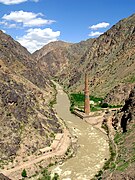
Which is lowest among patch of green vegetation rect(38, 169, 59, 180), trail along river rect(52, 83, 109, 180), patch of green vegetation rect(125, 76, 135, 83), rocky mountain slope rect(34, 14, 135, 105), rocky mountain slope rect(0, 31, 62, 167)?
patch of green vegetation rect(38, 169, 59, 180)

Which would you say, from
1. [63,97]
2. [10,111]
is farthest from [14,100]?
[63,97]

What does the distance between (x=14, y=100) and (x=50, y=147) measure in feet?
30.9

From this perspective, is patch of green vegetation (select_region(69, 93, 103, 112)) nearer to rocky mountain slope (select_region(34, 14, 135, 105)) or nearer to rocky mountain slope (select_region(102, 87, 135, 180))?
rocky mountain slope (select_region(34, 14, 135, 105))

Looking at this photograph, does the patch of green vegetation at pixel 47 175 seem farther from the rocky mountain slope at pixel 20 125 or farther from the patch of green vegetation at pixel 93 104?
the patch of green vegetation at pixel 93 104

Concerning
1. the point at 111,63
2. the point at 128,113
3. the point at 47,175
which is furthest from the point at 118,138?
the point at 111,63

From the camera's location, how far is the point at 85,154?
4688cm

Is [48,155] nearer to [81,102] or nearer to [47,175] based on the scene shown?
[47,175]

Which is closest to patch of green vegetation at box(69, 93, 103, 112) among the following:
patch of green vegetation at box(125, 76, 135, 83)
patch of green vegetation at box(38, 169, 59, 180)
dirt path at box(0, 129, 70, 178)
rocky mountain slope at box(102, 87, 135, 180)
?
patch of green vegetation at box(125, 76, 135, 83)

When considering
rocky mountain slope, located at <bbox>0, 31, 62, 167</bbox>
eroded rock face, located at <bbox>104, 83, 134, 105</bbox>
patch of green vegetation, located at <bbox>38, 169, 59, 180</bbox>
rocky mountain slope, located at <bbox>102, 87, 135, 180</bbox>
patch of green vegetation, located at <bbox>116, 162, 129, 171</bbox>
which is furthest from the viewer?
eroded rock face, located at <bbox>104, 83, 134, 105</bbox>

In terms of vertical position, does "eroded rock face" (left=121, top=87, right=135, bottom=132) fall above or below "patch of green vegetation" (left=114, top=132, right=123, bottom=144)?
above

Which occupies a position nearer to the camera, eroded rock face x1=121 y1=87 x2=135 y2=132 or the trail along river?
the trail along river

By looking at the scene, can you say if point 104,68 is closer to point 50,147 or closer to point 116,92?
point 116,92

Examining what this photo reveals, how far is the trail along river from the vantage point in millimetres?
40375

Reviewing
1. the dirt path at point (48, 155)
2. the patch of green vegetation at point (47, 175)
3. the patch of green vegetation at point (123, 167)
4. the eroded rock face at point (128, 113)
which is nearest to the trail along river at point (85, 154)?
the patch of green vegetation at point (47, 175)
